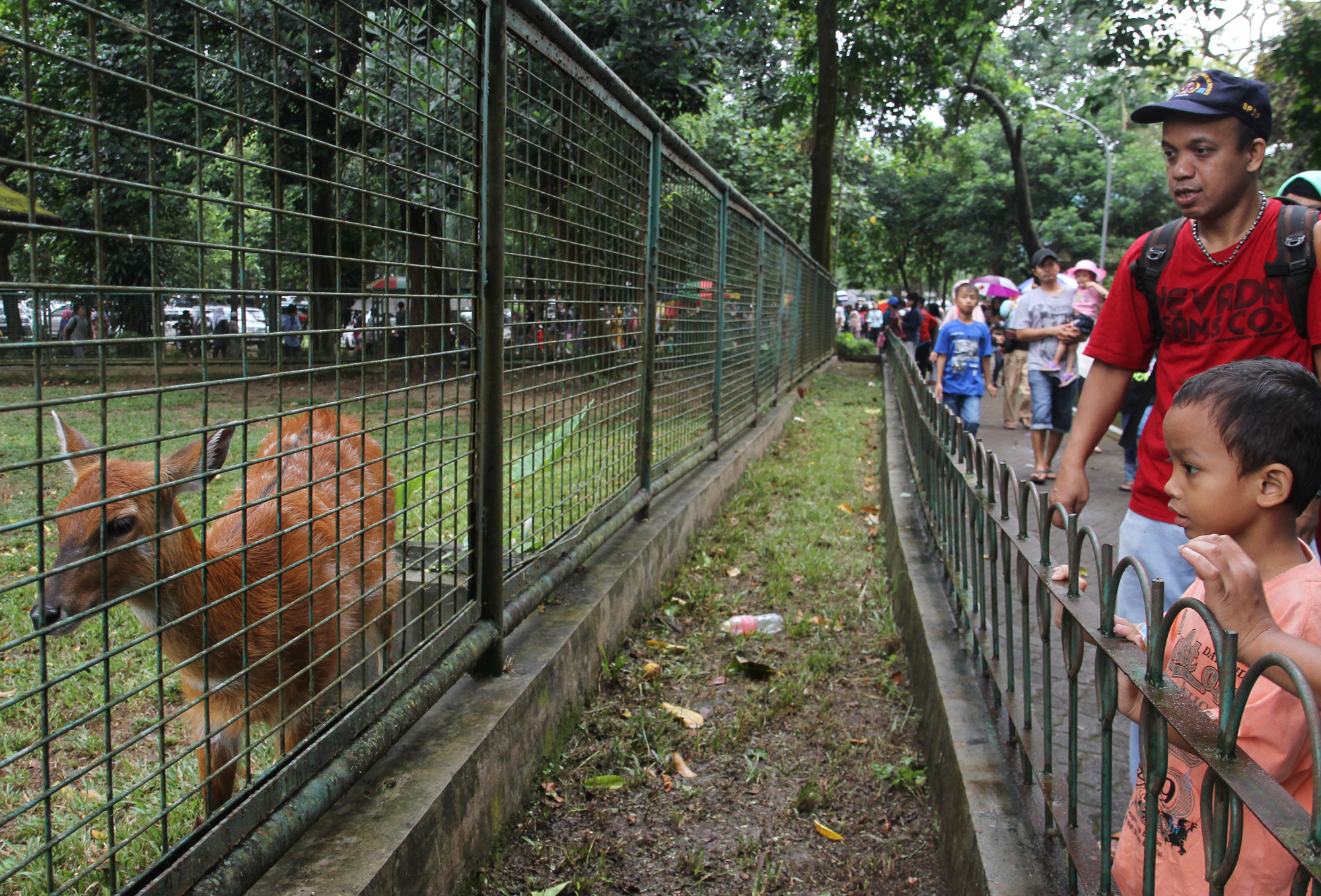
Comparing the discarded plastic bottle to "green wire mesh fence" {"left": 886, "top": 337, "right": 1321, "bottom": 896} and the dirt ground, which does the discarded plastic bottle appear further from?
"green wire mesh fence" {"left": 886, "top": 337, "right": 1321, "bottom": 896}

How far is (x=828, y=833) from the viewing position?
3104mm

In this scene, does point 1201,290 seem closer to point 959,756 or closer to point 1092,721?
point 959,756

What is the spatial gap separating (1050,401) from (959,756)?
6.32 m

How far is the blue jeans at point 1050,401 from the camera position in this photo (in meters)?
8.34

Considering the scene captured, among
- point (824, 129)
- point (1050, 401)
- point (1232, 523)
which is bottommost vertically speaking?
point (1050, 401)

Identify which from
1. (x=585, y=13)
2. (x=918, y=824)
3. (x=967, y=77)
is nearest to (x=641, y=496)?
(x=918, y=824)

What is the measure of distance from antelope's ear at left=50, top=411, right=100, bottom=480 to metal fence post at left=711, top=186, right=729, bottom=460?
5187 millimetres

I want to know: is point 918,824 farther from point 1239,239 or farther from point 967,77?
point 967,77

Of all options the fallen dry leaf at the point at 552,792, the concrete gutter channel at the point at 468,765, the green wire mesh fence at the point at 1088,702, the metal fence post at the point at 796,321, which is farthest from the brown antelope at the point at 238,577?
the metal fence post at the point at 796,321

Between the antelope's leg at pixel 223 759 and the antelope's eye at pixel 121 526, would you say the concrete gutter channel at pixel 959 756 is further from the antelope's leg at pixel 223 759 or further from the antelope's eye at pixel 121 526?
the antelope's eye at pixel 121 526

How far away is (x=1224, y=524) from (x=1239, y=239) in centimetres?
122

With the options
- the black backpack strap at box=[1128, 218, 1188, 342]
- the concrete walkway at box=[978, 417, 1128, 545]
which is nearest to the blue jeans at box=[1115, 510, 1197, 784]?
the black backpack strap at box=[1128, 218, 1188, 342]

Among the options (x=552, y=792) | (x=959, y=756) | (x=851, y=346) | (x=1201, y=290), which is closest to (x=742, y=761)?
(x=552, y=792)

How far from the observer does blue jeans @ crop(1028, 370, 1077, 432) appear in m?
8.34
